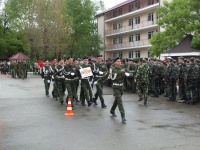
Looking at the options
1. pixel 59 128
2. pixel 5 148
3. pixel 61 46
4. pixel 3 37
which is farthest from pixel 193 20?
pixel 3 37

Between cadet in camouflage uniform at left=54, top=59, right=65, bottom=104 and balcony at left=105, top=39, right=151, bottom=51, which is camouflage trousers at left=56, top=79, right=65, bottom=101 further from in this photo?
balcony at left=105, top=39, right=151, bottom=51

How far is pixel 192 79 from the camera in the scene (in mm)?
13688

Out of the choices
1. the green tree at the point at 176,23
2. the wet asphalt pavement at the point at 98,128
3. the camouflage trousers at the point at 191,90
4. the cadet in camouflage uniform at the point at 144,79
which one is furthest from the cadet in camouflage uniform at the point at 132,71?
the green tree at the point at 176,23

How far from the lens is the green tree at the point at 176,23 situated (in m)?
23.6

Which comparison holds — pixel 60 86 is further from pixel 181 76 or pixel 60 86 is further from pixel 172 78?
pixel 181 76

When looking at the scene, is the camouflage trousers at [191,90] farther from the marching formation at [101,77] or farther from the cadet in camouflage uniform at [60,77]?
the cadet in camouflage uniform at [60,77]

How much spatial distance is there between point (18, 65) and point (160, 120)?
83.8 ft

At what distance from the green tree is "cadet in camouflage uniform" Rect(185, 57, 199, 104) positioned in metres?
9.01

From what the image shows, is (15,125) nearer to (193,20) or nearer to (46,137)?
(46,137)

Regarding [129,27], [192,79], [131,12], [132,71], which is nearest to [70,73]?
[192,79]

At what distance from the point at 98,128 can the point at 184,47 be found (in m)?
16.4

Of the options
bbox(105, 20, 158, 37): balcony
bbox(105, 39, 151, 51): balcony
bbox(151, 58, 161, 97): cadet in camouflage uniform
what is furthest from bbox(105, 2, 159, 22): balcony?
bbox(151, 58, 161, 97): cadet in camouflage uniform

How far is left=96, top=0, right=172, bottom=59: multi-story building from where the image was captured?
165 ft

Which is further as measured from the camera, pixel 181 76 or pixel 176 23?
pixel 176 23
